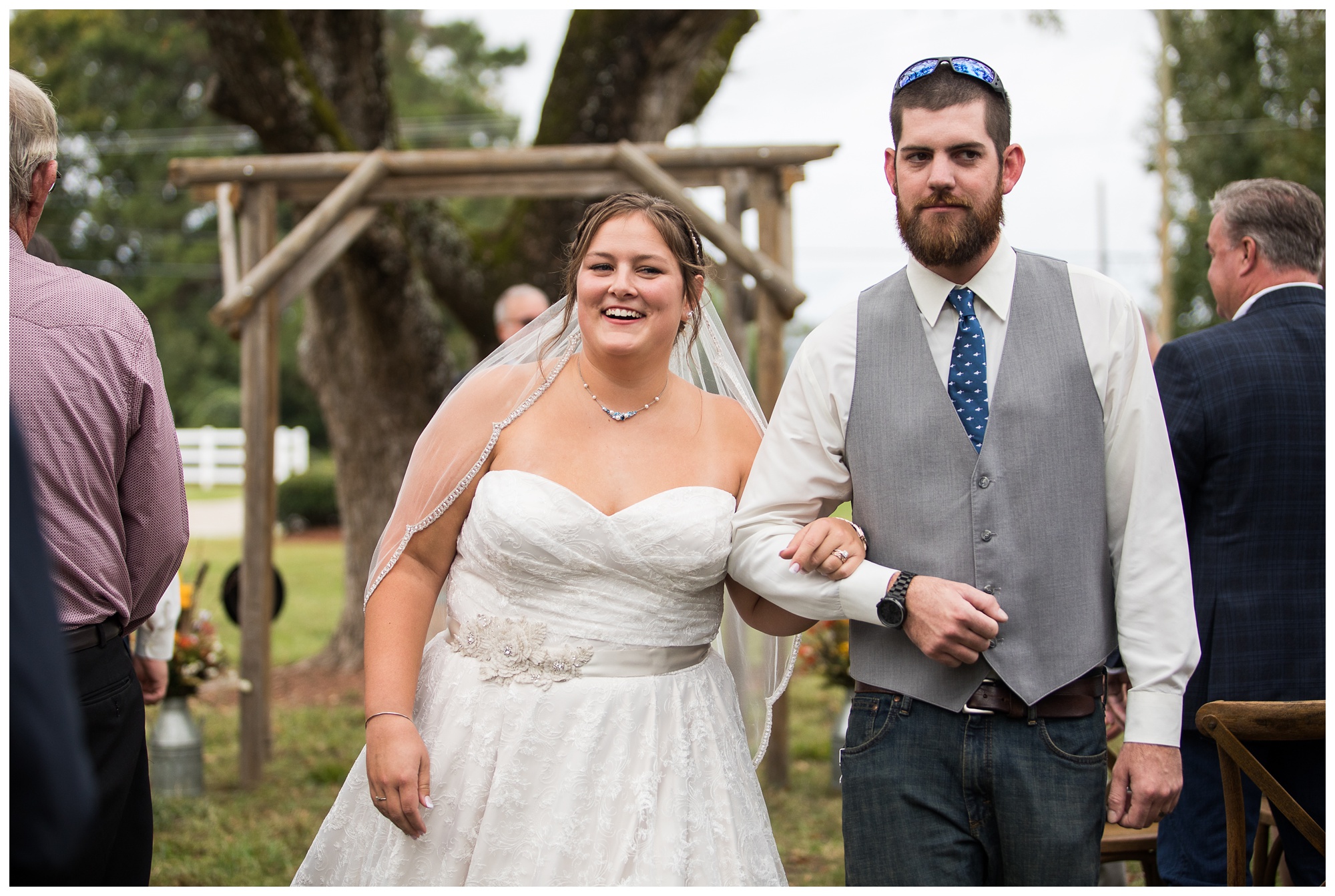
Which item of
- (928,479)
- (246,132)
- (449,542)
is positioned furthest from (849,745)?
(246,132)

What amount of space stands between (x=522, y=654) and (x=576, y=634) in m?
0.13

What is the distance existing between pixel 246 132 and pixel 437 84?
5.13 metres

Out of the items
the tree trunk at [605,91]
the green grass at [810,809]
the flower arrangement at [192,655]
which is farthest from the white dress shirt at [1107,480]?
the tree trunk at [605,91]

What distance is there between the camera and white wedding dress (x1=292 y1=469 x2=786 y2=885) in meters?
2.54

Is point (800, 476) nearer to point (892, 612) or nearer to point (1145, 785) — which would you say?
point (892, 612)

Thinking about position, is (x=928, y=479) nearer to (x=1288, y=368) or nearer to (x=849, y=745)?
(x=849, y=745)

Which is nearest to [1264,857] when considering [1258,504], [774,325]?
[1258,504]

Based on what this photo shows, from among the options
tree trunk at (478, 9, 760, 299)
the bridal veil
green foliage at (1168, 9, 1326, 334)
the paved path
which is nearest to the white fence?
the paved path

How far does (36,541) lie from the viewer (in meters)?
1.00

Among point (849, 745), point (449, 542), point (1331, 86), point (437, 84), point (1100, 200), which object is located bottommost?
point (849, 745)

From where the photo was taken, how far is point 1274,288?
324 centimetres

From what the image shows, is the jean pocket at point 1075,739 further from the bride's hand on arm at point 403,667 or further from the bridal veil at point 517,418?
the bride's hand on arm at point 403,667

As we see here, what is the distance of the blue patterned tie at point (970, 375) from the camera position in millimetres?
2221

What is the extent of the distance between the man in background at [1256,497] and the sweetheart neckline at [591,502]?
4.29 feet
